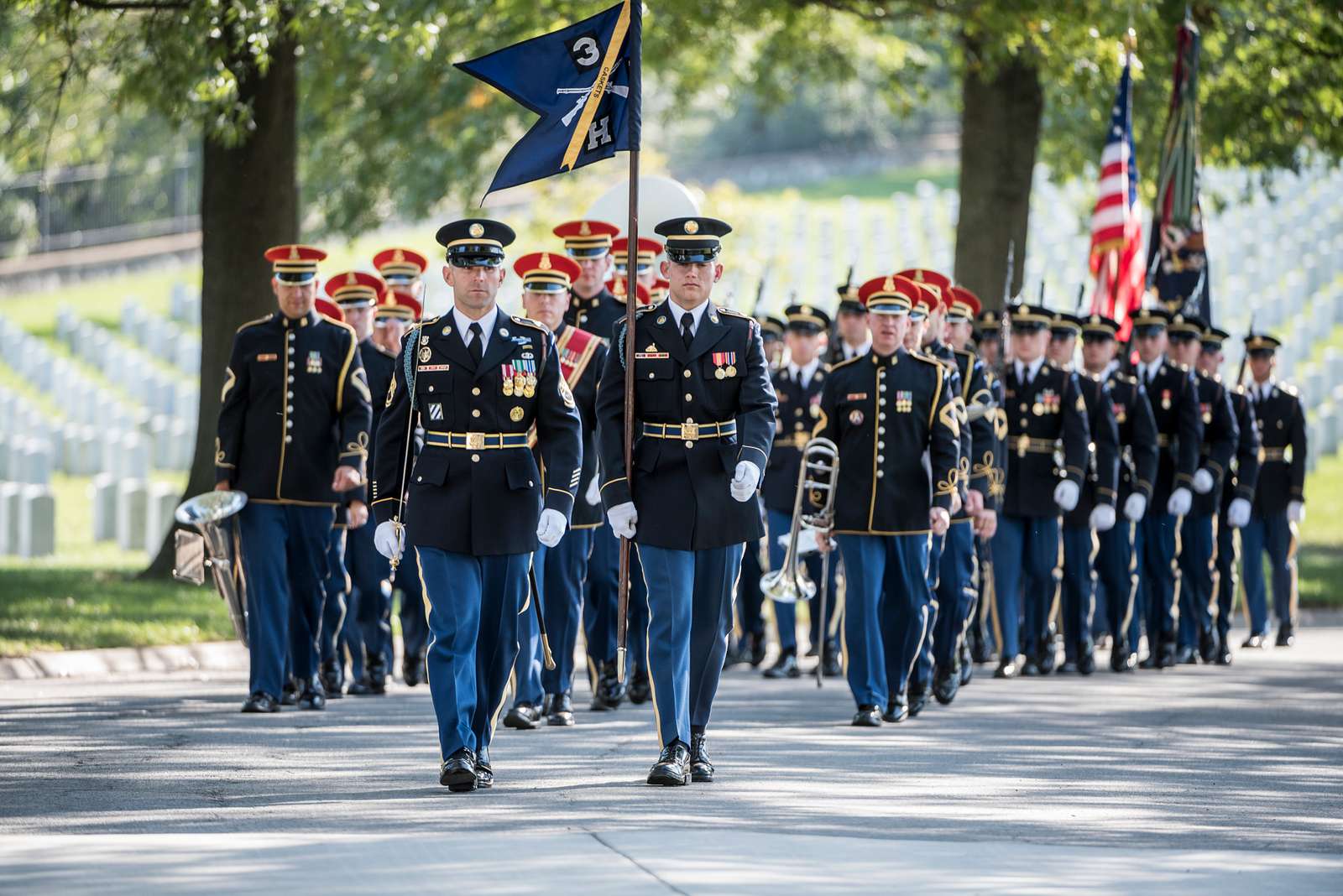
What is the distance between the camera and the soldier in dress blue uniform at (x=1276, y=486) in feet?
55.5

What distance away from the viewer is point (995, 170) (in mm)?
19953

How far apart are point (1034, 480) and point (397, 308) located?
4.19 m

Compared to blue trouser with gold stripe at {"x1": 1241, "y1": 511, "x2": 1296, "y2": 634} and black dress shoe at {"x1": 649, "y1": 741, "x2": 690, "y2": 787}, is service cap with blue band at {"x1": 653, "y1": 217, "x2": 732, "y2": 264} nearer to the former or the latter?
black dress shoe at {"x1": 649, "y1": 741, "x2": 690, "y2": 787}

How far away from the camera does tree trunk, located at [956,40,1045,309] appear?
65.0 ft

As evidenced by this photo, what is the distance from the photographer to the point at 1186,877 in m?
6.96

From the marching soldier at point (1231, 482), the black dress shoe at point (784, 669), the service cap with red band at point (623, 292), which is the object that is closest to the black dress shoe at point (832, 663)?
the black dress shoe at point (784, 669)

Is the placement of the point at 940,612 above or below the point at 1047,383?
below

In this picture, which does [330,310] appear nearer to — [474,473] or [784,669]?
[784,669]

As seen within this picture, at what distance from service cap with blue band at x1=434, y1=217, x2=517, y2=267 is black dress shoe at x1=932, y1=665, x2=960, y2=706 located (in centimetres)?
473

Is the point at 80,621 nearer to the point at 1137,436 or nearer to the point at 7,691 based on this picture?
the point at 7,691

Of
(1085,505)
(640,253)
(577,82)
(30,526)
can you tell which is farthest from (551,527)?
(30,526)

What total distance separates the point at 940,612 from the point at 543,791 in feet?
15.5

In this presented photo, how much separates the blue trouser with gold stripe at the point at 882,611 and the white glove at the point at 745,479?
2427mm

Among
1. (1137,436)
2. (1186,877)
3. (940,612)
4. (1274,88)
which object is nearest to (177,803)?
(1186,877)
